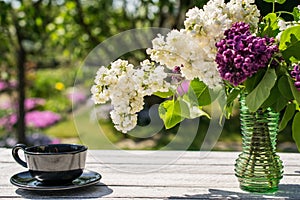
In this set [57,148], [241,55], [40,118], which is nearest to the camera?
[241,55]

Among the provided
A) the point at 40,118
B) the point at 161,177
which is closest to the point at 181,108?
the point at 161,177

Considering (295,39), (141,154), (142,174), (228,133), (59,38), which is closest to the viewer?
(295,39)

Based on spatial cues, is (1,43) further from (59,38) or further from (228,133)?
(228,133)

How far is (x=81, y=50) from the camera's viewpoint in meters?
4.23

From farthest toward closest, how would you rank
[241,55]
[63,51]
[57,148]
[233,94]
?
1. [63,51]
2. [57,148]
3. [233,94]
4. [241,55]

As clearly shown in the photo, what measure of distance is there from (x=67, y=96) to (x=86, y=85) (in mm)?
1333

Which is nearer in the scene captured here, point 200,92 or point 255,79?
point 255,79

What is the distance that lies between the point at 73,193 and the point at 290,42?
1.79ft

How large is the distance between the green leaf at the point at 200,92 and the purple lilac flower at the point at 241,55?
0.44 ft

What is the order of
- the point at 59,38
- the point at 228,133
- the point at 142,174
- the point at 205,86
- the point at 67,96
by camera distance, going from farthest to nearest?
the point at 67,96
the point at 228,133
the point at 59,38
the point at 142,174
the point at 205,86

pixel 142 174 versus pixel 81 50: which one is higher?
pixel 81 50

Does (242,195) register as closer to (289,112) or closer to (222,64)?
(289,112)

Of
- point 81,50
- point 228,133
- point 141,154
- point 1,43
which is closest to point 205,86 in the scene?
point 141,154

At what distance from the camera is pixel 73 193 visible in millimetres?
1183
